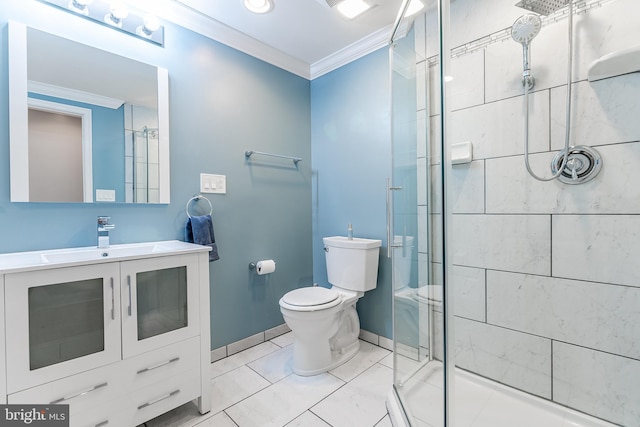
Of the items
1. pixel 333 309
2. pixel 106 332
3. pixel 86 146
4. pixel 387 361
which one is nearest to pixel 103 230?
pixel 86 146

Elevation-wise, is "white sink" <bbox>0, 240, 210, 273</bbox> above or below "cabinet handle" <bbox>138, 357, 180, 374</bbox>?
above

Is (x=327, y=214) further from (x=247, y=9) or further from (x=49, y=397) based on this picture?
(x=49, y=397)

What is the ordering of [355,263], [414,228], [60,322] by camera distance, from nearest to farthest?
[60,322], [414,228], [355,263]

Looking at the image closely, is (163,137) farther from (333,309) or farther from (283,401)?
(283,401)

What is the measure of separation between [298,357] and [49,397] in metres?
1.15

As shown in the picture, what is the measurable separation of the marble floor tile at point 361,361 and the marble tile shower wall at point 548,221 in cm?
55

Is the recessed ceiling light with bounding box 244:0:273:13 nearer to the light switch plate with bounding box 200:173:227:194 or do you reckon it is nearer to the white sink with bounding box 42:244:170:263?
the light switch plate with bounding box 200:173:227:194

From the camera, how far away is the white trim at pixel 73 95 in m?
1.35

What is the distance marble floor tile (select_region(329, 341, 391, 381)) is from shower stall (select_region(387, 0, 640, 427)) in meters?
0.32

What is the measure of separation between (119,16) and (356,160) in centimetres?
167

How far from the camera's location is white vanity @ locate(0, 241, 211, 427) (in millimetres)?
1018

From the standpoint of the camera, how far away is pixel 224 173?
2008mm

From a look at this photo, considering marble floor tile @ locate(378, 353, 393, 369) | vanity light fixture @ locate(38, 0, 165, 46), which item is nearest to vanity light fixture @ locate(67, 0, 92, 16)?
vanity light fixture @ locate(38, 0, 165, 46)

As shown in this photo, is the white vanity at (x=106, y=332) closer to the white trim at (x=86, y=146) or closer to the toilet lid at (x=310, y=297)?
the white trim at (x=86, y=146)
